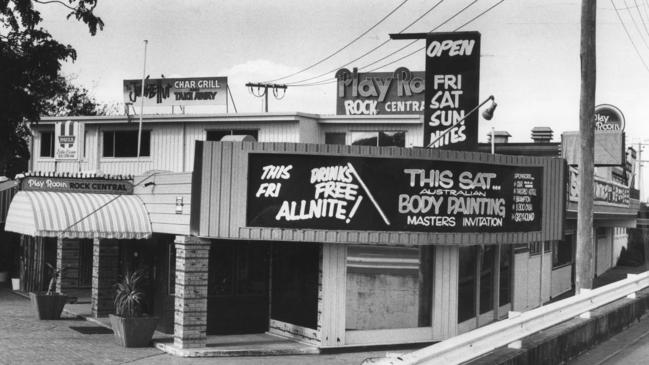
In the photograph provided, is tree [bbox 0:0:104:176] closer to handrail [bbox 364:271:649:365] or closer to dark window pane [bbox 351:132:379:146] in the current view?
dark window pane [bbox 351:132:379:146]

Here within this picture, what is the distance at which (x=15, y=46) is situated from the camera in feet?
78.1

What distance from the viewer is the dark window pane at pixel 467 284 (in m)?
17.8

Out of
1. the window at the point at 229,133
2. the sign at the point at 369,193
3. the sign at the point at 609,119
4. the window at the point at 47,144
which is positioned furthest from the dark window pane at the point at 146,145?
the sign at the point at 609,119

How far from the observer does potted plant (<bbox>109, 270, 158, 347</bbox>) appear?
51.3 ft

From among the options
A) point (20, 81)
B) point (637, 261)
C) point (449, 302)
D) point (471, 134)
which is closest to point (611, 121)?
point (637, 261)

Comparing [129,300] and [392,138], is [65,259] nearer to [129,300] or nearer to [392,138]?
[129,300]

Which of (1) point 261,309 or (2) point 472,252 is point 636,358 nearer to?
(2) point 472,252

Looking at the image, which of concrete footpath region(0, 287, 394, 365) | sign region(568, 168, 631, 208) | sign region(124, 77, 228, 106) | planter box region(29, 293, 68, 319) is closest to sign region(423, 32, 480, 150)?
sign region(568, 168, 631, 208)

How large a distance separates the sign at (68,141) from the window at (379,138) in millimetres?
8859

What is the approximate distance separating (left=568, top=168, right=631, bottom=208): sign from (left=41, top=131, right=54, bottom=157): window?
62.8ft

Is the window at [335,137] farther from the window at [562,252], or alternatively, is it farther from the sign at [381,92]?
the window at [562,252]

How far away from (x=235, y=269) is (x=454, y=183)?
4.99 metres

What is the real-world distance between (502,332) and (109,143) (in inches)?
908

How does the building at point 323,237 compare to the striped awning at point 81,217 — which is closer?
the building at point 323,237
